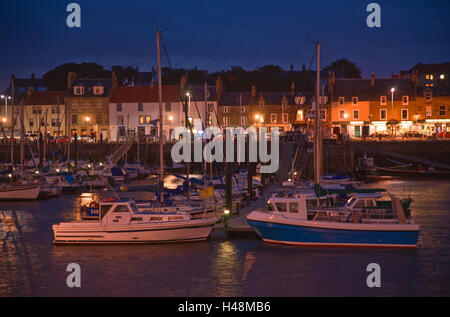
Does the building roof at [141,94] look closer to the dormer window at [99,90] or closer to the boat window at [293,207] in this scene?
the dormer window at [99,90]

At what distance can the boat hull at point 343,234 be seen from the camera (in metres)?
25.2

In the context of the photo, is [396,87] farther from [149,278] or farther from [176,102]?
[149,278]

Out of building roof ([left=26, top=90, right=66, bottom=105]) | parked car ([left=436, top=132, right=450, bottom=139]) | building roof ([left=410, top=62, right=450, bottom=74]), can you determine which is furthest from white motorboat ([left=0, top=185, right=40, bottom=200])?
building roof ([left=410, top=62, right=450, bottom=74])

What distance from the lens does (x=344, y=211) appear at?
25.8 meters

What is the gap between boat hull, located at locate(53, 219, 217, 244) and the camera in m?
26.6

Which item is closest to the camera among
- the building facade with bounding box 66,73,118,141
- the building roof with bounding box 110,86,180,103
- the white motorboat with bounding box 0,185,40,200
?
the white motorboat with bounding box 0,185,40,200

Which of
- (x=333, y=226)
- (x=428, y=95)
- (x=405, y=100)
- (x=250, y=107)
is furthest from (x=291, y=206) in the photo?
(x=428, y=95)

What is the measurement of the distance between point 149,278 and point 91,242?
5485 mm

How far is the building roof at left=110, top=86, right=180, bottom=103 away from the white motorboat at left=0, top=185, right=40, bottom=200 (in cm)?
4523

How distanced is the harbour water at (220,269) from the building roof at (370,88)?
55.8 metres

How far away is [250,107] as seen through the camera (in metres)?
87.4

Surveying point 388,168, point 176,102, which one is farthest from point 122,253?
point 176,102

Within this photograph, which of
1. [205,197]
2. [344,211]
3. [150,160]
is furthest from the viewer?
[150,160]

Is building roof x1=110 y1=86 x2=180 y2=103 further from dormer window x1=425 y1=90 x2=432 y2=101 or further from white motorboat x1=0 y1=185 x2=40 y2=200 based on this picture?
white motorboat x1=0 y1=185 x2=40 y2=200
